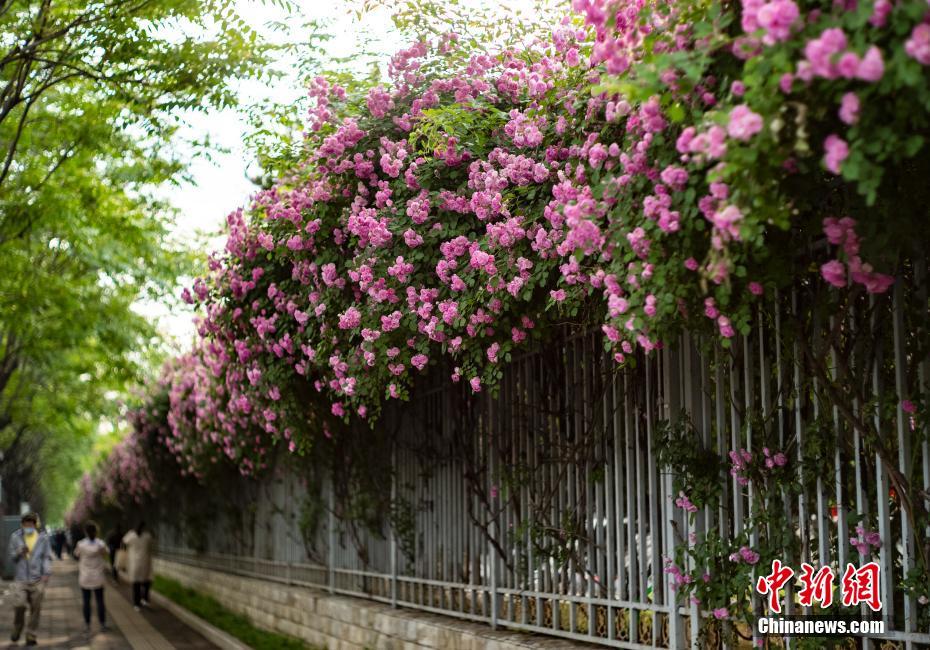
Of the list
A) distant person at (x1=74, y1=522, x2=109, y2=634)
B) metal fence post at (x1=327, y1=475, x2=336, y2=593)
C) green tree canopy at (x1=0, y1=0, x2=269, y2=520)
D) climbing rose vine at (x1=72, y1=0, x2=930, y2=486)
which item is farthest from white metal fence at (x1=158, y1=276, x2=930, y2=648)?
distant person at (x1=74, y1=522, x2=109, y2=634)

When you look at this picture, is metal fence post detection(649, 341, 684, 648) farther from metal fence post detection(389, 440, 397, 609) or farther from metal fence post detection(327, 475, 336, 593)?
metal fence post detection(327, 475, 336, 593)

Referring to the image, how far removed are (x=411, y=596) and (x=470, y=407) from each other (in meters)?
2.42

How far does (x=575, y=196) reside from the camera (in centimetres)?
588

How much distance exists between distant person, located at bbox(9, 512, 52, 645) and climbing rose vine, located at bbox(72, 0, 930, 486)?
5.44 metres

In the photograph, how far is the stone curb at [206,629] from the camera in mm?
15915

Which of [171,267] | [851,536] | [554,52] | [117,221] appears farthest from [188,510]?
[851,536]

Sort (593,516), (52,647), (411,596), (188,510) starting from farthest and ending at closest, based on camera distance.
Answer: (188,510) → (52,647) → (411,596) → (593,516)

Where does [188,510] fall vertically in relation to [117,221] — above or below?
below

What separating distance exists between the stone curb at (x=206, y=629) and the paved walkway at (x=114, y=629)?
0.40 ft

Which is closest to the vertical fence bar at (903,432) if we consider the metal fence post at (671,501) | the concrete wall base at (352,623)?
the metal fence post at (671,501)

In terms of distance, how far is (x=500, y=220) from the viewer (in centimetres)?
768

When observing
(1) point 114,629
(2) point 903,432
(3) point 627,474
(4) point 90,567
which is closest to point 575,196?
(2) point 903,432

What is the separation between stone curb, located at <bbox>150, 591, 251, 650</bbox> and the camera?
1591 cm

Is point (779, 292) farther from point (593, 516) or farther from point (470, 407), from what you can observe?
point (470, 407)
